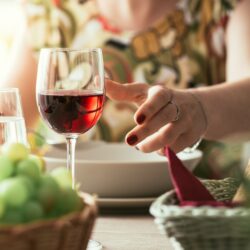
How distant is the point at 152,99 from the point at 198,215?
1.84 ft

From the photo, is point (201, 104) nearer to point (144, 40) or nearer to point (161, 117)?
point (161, 117)

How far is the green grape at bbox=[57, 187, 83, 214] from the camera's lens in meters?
0.73

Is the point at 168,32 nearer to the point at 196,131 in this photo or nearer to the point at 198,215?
the point at 196,131

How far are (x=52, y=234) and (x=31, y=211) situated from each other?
0.03 meters

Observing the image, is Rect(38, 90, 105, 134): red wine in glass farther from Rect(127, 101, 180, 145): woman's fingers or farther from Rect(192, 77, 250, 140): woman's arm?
Rect(192, 77, 250, 140): woman's arm

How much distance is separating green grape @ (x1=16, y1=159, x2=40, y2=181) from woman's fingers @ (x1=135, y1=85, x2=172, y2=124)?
1.63 feet

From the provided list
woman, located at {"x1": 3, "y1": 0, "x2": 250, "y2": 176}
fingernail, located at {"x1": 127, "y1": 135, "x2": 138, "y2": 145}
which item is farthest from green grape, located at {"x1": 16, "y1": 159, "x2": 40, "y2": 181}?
woman, located at {"x1": 3, "y1": 0, "x2": 250, "y2": 176}

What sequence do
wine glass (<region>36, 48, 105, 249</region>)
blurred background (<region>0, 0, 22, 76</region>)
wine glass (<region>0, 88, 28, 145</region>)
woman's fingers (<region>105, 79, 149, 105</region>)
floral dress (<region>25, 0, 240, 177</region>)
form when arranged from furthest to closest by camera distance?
blurred background (<region>0, 0, 22, 76</region>), floral dress (<region>25, 0, 240, 177</region>), woman's fingers (<region>105, 79, 149, 105</region>), wine glass (<region>36, 48, 105, 249</region>), wine glass (<region>0, 88, 28, 145</region>)

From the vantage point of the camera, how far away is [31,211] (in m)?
0.70

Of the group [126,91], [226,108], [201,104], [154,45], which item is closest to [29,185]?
[126,91]

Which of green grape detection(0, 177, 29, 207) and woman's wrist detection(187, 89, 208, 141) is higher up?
green grape detection(0, 177, 29, 207)

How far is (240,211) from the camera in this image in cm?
73

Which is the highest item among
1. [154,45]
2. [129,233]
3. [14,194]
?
[14,194]

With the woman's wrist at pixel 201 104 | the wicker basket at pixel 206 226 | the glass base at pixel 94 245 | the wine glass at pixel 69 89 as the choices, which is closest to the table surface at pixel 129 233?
the glass base at pixel 94 245
